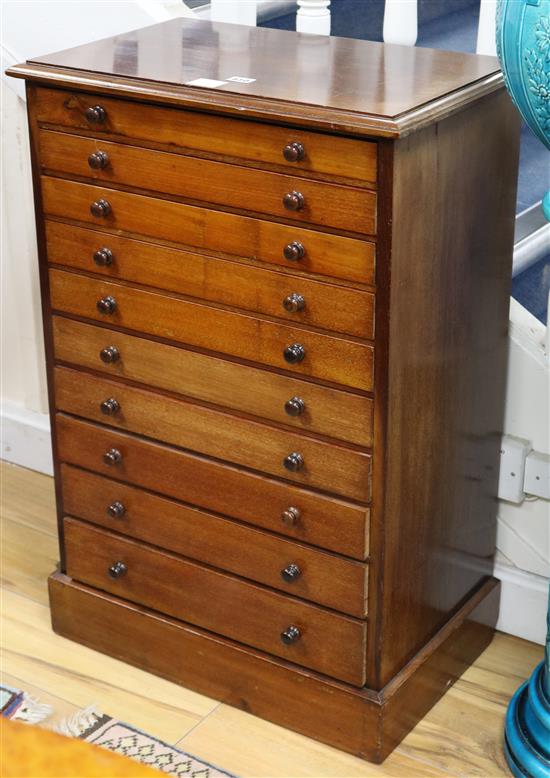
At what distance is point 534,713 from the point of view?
2160 millimetres

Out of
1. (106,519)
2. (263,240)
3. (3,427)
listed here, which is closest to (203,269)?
(263,240)

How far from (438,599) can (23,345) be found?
1295 mm

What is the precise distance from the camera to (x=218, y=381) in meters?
2.11

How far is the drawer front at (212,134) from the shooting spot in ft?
5.96

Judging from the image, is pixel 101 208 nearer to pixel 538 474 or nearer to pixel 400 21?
pixel 400 21

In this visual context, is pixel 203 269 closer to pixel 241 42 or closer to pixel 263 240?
pixel 263 240

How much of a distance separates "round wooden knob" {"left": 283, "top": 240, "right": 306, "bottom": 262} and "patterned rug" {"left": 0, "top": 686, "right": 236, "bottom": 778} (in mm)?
925

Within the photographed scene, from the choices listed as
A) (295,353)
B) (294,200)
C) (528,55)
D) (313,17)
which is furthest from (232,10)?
(528,55)

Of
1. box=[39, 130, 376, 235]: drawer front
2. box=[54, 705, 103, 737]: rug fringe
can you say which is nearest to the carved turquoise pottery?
box=[39, 130, 376, 235]: drawer front

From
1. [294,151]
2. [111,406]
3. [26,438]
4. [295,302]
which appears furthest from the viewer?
[26,438]

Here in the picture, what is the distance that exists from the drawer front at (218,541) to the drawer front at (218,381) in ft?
0.75

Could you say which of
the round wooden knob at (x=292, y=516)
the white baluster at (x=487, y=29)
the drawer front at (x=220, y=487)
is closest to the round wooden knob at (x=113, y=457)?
the drawer front at (x=220, y=487)

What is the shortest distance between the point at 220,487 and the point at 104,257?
45 centimetres

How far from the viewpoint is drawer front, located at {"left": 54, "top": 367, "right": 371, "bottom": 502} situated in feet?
6.66
